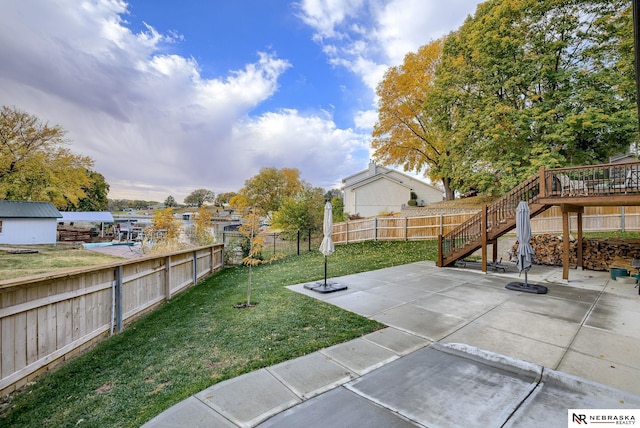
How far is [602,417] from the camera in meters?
2.42

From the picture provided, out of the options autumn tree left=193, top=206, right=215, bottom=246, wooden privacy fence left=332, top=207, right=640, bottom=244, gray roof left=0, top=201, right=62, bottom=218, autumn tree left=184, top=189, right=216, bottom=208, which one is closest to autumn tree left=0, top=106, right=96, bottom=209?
gray roof left=0, top=201, right=62, bottom=218

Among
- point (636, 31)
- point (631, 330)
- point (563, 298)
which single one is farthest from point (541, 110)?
point (636, 31)

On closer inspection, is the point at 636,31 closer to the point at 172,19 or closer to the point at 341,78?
the point at 172,19

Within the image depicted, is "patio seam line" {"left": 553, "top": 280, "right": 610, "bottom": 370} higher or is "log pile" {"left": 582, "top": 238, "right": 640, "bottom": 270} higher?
"log pile" {"left": 582, "top": 238, "right": 640, "bottom": 270}

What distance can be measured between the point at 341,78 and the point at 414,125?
30.3 ft

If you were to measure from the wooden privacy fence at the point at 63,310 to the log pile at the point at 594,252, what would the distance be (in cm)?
1316

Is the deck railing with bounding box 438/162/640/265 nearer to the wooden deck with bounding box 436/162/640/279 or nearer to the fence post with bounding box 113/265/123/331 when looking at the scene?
the wooden deck with bounding box 436/162/640/279

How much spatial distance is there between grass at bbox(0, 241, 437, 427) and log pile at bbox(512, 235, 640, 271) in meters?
9.80

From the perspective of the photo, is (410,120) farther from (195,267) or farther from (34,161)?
(34,161)

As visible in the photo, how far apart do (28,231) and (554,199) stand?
32.6m

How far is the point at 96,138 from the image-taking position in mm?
17406

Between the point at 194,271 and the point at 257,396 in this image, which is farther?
the point at 194,271

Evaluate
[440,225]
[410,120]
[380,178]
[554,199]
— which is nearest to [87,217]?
[380,178]

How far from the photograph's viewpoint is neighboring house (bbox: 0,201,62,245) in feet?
67.1
